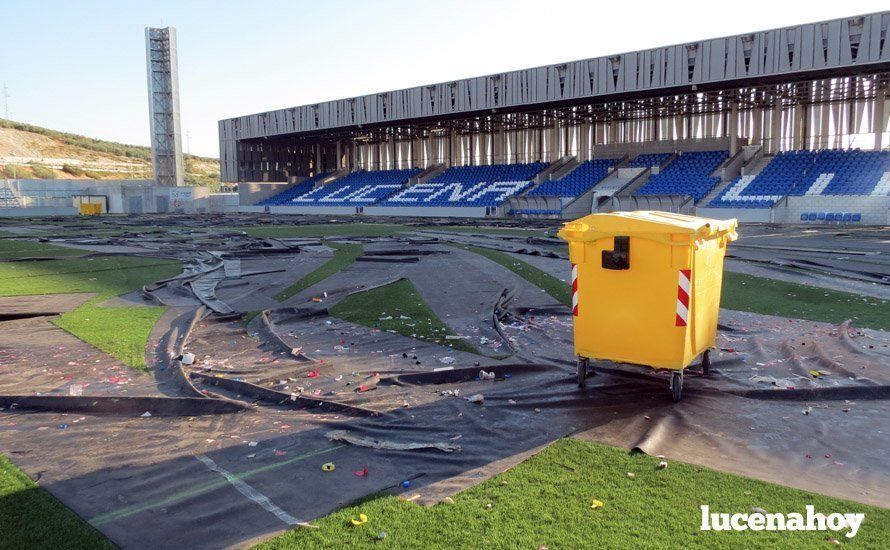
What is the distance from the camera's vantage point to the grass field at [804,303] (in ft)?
28.3

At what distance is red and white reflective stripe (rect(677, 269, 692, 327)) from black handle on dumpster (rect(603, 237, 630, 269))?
46 cm

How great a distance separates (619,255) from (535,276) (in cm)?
693

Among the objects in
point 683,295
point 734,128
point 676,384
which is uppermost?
point 734,128

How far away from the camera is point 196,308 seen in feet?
31.6

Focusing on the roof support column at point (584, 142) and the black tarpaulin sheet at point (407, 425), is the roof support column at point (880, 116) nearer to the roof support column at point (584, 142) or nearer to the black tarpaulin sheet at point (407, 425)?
the roof support column at point (584, 142)

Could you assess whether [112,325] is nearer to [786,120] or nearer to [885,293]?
[885,293]

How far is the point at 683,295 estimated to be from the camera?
528cm

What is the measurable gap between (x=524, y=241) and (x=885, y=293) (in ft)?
35.6

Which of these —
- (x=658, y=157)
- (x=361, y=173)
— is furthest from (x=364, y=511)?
(x=361, y=173)

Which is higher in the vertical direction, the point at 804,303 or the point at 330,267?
the point at 330,267

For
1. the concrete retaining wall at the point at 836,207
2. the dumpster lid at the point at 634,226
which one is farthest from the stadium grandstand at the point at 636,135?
the dumpster lid at the point at 634,226

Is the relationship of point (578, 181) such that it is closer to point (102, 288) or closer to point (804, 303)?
point (804, 303)

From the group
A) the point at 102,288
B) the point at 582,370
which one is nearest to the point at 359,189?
the point at 102,288

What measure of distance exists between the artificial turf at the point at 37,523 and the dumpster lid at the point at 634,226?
4104 mm
